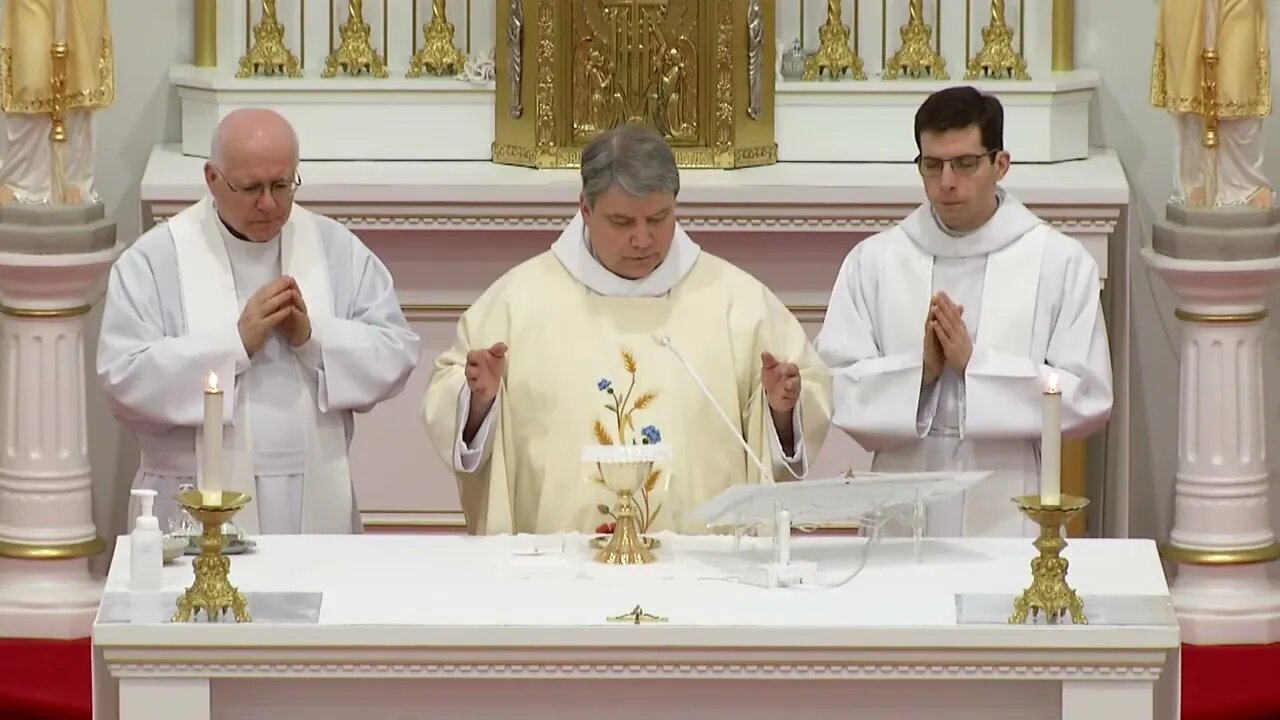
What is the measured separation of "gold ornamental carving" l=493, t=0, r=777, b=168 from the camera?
821 centimetres

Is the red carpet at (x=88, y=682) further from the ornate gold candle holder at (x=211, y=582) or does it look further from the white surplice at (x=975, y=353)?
the ornate gold candle holder at (x=211, y=582)

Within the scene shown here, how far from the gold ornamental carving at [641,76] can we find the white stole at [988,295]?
6.38 feet

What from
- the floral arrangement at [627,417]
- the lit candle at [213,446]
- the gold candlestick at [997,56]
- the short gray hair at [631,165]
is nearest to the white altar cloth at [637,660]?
the lit candle at [213,446]

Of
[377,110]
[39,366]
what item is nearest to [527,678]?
[39,366]

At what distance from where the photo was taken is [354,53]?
8414 millimetres

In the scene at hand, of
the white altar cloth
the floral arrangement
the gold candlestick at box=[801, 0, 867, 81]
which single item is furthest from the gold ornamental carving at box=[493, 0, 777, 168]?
the white altar cloth

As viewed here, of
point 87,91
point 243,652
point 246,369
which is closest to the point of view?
point 243,652

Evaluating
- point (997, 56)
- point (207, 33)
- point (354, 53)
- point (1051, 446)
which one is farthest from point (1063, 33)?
point (1051, 446)

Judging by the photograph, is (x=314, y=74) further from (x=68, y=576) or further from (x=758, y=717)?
(x=758, y=717)

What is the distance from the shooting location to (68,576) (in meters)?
7.32

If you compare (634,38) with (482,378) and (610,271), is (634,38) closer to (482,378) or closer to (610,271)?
(610,271)

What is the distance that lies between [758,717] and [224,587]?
94cm

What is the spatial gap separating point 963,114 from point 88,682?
2.64 meters

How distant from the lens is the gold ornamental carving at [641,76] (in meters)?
8.21
